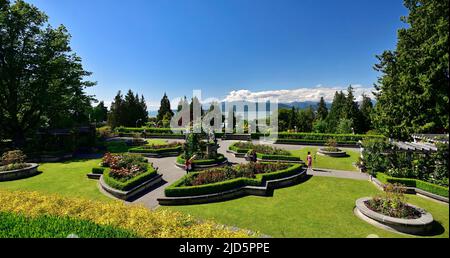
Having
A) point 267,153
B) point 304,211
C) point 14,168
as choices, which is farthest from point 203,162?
point 14,168

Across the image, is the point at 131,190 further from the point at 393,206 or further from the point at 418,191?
the point at 418,191

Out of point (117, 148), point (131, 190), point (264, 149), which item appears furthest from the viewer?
point (117, 148)

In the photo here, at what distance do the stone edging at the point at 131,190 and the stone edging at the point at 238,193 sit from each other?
2165mm

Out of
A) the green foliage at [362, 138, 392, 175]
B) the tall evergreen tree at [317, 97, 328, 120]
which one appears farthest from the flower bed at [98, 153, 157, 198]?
the tall evergreen tree at [317, 97, 328, 120]

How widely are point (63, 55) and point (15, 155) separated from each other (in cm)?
1589

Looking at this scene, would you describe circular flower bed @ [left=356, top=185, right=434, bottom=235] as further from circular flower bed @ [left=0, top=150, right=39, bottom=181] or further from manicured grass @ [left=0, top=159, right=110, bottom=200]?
circular flower bed @ [left=0, top=150, right=39, bottom=181]

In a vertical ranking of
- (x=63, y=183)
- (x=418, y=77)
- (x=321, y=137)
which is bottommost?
(x=63, y=183)

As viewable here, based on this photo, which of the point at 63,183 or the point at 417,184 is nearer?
the point at 417,184

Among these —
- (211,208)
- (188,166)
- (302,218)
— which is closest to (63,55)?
(188,166)

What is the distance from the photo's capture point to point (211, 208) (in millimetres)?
11781

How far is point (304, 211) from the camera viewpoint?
36.2ft

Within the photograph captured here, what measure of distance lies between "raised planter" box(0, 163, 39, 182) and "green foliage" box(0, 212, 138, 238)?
13284 millimetres

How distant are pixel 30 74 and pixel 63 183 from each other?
749 inches
